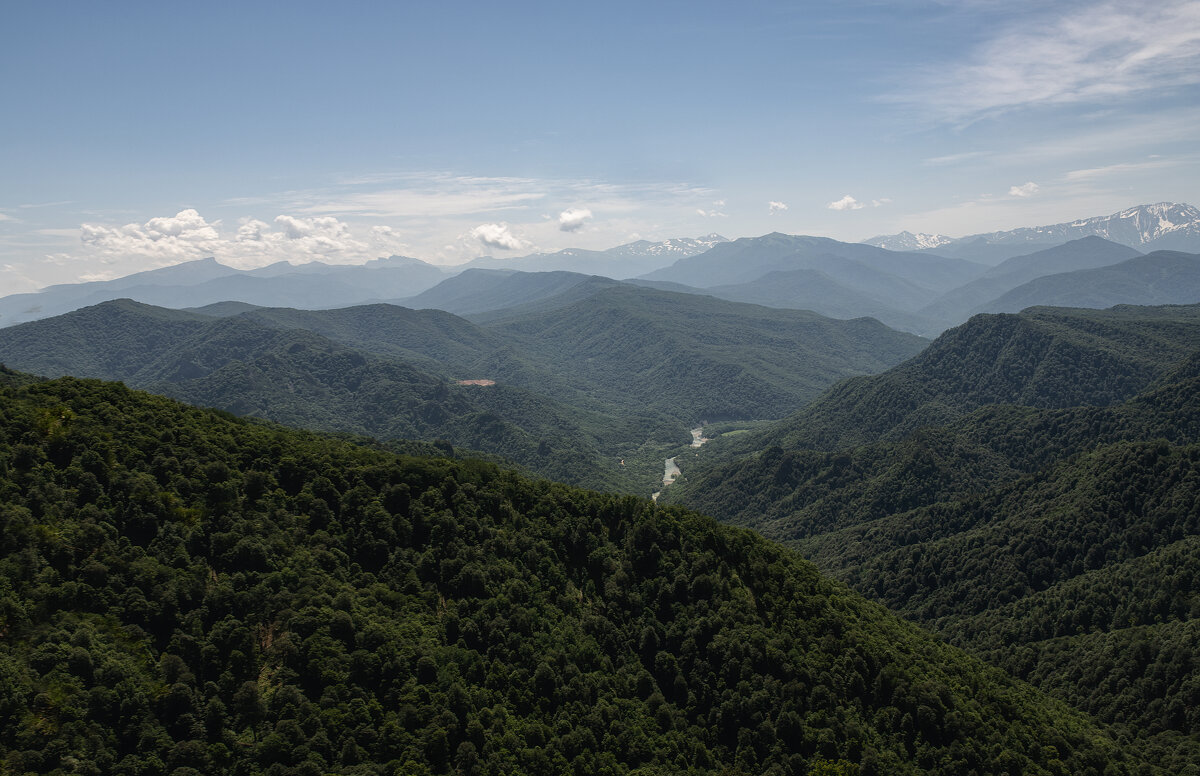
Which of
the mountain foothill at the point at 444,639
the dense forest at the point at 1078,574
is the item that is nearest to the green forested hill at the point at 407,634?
the mountain foothill at the point at 444,639

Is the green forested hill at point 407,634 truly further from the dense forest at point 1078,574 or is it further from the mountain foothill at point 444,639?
the dense forest at point 1078,574

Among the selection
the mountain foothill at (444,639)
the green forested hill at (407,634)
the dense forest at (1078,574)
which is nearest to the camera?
the green forested hill at (407,634)

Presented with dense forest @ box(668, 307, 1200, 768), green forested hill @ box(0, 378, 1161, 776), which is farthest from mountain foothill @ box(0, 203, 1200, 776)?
dense forest @ box(668, 307, 1200, 768)

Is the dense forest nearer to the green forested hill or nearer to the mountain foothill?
the mountain foothill

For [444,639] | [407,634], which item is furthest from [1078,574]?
[407,634]

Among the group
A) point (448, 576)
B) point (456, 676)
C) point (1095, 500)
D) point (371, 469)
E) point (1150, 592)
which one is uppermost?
point (371, 469)

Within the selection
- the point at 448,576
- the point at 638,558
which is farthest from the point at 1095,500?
the point at 448,576

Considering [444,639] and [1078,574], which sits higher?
[444,639]

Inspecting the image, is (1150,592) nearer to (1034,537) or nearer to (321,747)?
(1034,537)

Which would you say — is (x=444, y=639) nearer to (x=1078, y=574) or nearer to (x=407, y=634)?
(x=407, y=634)
